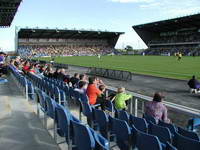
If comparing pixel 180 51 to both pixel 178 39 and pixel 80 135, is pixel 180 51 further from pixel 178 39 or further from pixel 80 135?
pixel 80 135

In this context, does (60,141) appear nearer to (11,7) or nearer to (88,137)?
(88,137)

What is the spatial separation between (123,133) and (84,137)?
3.00 feet

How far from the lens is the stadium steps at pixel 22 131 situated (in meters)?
4.68

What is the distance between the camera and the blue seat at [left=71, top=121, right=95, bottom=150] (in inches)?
125

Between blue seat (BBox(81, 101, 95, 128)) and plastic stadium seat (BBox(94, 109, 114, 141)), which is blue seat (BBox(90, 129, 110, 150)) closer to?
plastic stadium seat (BBox(94, 109, 114, 141))

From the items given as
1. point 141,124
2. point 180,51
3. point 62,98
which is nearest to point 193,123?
point 141,124

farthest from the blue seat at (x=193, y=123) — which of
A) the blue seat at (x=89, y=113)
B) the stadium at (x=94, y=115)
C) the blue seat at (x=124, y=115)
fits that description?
the blue seat at (x=89, y=113)

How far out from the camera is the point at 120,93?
6766 mm

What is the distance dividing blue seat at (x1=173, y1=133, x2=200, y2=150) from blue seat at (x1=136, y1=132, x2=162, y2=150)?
45cm

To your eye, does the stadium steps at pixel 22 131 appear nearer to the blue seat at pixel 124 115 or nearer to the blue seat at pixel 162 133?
the blue seat at pixel 124 115

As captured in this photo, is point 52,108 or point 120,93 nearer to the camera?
point 52,108

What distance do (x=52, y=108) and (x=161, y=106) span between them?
7.27ft

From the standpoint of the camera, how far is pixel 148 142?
128 inches

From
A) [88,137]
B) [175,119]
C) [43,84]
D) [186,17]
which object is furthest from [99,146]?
[186,17]
